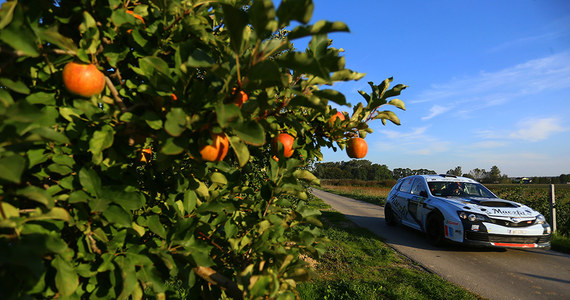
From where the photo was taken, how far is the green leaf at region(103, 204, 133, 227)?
106 cm

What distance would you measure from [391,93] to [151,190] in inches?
53.0

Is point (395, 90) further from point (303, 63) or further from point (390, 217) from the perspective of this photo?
point (390, 217)

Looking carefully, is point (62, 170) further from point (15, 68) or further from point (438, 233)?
point (438, 233)

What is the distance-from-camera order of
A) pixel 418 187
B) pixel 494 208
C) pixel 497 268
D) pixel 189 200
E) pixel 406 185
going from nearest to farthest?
pixel 189 200
pixel 497 268
pixel 494 208
pixel 418 187
pixel 406 185

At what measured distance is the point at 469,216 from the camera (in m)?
5.89

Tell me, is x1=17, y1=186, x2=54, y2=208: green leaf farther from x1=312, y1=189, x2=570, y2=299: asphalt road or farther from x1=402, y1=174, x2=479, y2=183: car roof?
x1=402, y1=174, x2=479, y2=183: car roof

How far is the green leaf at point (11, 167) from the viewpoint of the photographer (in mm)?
733

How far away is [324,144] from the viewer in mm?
1762

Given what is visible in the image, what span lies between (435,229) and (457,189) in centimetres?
143

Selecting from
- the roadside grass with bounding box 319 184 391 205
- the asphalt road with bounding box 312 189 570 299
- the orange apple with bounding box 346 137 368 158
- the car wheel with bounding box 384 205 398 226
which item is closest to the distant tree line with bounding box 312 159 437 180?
the roadside grass with bounding box 319 184 391 205

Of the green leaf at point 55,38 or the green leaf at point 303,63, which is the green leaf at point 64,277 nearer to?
the green leaf at point 55,38

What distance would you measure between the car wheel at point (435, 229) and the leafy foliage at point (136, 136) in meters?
6.13

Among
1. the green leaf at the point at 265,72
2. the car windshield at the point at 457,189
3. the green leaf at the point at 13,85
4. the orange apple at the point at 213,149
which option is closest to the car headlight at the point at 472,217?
the car windshield at the point at 457,189

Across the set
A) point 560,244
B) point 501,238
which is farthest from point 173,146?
point 560,244
